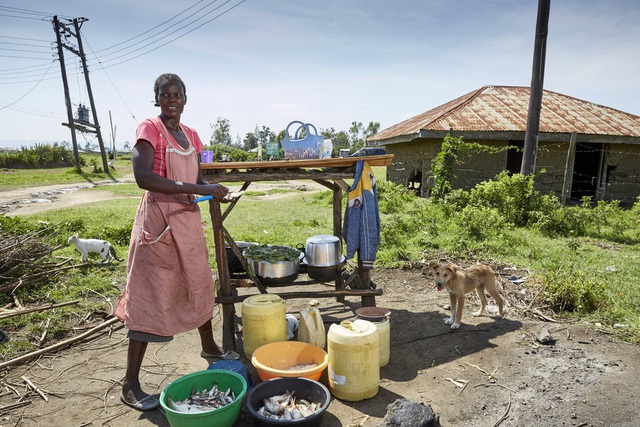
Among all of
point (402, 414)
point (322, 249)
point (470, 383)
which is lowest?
point (470, 383)

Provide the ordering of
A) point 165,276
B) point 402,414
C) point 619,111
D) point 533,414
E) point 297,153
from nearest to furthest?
point 402,414
point 533,414
point 165,276
point 297,153
point 619,111

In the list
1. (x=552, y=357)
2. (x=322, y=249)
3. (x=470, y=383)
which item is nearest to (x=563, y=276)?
(x=552, y=357)

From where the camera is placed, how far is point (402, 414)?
2.27m

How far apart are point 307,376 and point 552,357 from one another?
216 cm

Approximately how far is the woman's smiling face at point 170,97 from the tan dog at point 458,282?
2.73 meters

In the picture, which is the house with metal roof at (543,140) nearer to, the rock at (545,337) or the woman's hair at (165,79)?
the rock at (545,337)

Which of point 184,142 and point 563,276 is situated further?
point 563,276

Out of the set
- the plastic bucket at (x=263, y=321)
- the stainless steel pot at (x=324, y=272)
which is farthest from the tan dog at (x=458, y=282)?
the plastic bucket at (x=263, y=321)

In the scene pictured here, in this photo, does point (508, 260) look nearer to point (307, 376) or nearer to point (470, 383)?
point (470, 383)

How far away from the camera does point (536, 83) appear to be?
9.36 metres

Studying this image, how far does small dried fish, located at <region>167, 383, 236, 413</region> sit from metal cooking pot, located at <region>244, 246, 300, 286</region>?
1.30 m

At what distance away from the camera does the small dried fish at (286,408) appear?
2453 mm

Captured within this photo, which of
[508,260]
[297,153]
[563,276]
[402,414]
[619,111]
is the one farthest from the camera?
[619,111]

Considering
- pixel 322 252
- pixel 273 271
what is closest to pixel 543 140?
pixel 322 252
